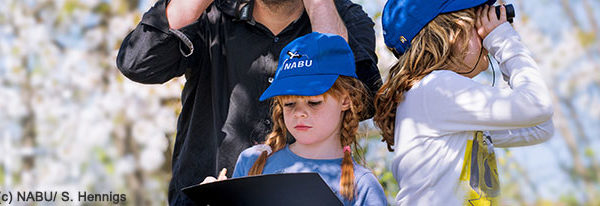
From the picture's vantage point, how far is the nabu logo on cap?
8.50 ft

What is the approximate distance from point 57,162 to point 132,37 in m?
7.52

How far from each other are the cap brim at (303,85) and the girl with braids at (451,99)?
24 cm

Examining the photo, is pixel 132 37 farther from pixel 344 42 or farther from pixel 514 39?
pixel 514 39

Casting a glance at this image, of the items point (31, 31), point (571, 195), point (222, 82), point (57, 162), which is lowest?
point (571, 195)

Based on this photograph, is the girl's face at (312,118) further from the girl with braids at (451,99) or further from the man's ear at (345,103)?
the girl with braids at (451,99)

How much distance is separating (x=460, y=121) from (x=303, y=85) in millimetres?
538

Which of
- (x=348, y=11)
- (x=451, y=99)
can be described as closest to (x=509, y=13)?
(x=451, y=99)

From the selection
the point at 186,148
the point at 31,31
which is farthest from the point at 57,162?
the point at 186,148

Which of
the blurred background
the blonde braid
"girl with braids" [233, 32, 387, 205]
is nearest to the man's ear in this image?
"girl with braids" [233, 32, 387, 205]

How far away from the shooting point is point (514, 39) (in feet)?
8.12

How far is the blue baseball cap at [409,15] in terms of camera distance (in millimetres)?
2572

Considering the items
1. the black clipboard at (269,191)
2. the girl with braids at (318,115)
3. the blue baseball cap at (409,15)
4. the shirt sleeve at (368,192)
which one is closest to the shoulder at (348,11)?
the blue baseball cap at (409,15)

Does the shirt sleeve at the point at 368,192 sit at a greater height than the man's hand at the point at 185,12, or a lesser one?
lesser

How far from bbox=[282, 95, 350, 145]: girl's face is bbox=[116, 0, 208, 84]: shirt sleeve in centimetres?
64
